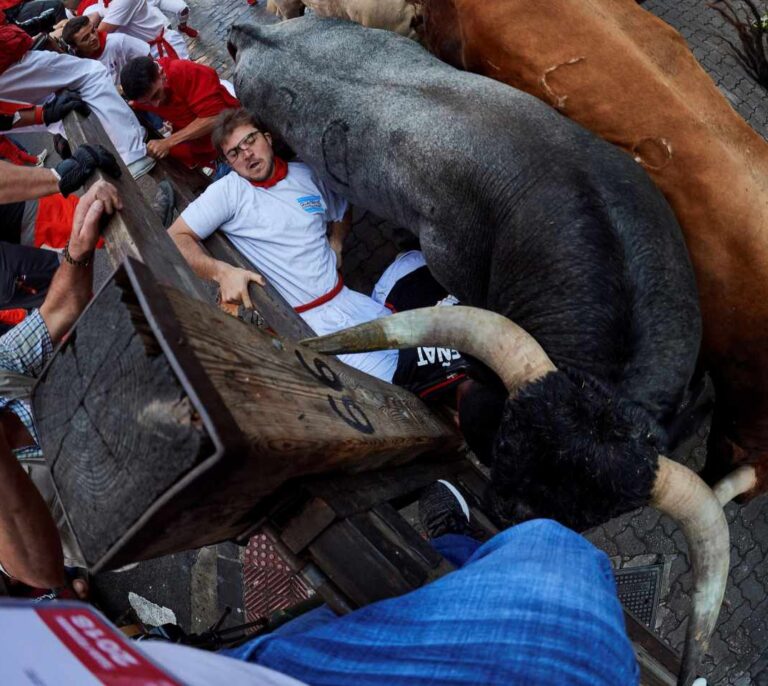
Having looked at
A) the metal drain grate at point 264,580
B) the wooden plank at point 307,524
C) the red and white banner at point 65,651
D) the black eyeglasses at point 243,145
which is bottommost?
Answer: the metal drain grate at point 264,580

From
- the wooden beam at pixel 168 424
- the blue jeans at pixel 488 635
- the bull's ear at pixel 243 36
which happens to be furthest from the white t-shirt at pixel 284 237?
the blue jeans at pixel 488 635

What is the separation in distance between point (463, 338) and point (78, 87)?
4.09 m

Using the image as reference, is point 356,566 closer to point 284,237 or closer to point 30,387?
point 30,387

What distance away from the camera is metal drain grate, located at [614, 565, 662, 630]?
3.98m

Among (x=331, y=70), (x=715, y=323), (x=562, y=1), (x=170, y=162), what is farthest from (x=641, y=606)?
(x=170, y=162)

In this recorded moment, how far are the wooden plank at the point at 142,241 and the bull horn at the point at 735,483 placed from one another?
2672 millimetres

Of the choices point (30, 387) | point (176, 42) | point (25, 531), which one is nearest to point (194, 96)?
point (176, 42)

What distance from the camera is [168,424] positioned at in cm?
132

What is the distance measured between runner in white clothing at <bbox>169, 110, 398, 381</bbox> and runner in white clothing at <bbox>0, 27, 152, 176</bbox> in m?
1.14

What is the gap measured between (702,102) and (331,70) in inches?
80.7

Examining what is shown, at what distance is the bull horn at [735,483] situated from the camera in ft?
11.1

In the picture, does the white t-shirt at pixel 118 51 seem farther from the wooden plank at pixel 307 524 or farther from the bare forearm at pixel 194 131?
the wooden plank at pixel 307 524

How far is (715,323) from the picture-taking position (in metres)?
3.08

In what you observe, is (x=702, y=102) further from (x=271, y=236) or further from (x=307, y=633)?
(x=307, y=633)
